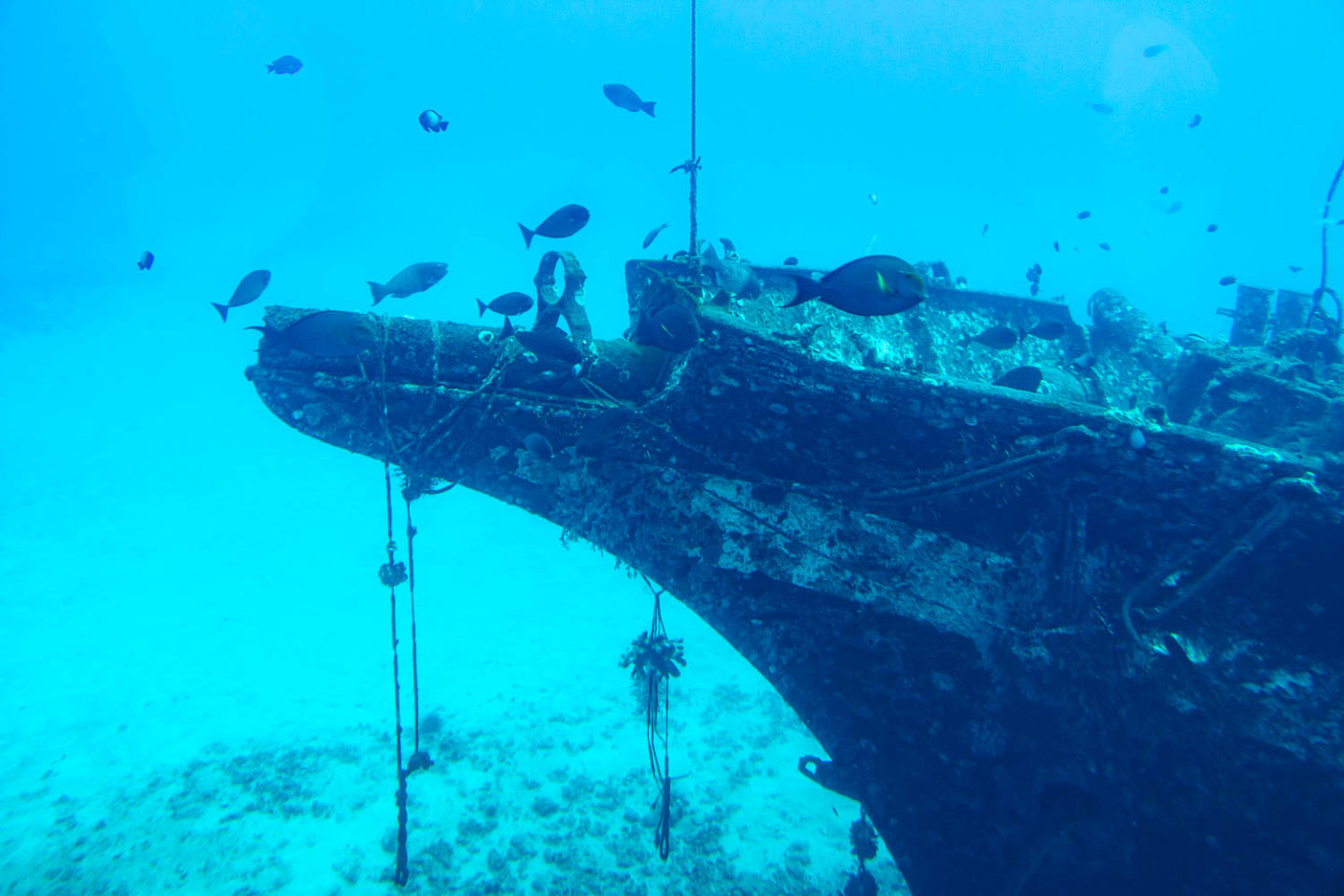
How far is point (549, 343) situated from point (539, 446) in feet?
2.41

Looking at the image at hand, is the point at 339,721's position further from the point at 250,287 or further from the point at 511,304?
the point at 511,304

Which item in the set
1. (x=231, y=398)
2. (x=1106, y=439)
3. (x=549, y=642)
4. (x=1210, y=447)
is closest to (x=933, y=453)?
(x=1106, y=439)

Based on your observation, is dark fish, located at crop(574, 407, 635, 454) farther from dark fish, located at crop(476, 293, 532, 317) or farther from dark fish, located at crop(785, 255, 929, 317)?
dark fish, located at crop(476, 293, 532, 317)

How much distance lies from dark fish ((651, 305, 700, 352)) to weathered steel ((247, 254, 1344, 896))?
12 cm

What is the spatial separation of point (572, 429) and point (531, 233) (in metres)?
2.51

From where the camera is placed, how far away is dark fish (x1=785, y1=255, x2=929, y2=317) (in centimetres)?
319

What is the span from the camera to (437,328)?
4.33 m

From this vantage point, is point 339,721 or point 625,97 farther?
point 339,721

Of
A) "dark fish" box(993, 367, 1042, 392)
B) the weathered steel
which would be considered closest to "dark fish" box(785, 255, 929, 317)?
the weathered steel

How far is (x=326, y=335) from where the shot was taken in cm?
371

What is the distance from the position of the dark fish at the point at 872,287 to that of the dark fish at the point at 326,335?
9.13 ft

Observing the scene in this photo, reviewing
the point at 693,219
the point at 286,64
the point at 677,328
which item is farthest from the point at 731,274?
the point at 286,64

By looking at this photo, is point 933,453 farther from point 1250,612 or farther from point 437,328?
point 437,328

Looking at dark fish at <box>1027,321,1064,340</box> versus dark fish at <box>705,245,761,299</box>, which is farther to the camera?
dark fish at <box>1027,321,1064,340</box>
